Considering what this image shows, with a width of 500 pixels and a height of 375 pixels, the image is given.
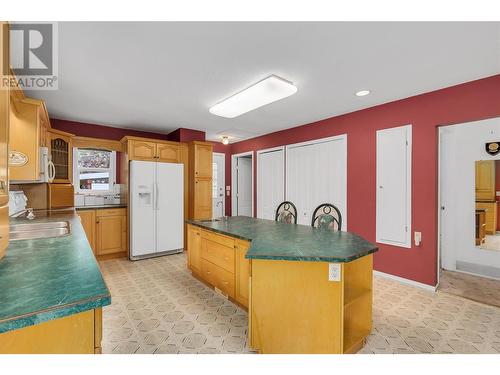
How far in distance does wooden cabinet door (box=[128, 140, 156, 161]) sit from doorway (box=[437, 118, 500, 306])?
14.7ft

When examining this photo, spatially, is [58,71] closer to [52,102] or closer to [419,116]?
[52,102]

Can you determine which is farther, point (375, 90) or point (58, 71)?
point (375, 90)

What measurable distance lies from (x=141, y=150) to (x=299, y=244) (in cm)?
357

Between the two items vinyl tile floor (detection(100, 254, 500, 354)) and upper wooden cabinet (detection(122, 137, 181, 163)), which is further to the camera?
upper wooden cabinet (detection(122, 137, 181, 163))

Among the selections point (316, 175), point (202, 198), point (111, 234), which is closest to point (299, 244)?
point (316, 175)

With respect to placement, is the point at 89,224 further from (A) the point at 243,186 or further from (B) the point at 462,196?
(B) the point at 462,196

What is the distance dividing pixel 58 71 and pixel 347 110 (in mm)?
3655

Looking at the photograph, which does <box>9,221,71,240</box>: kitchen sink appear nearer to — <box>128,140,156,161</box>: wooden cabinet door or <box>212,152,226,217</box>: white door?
<box>128,140,156,161</box>: wooden cabinet door

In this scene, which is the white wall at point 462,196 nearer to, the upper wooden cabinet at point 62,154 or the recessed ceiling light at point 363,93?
the recessed ceiling light at point 363,93

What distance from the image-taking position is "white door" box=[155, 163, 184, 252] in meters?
4.32

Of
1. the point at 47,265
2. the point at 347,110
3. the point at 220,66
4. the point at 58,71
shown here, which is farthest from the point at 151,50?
the point at 347,110

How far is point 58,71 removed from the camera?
2428 mm

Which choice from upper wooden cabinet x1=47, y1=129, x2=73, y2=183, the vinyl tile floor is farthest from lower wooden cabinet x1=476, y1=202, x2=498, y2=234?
upper wooden cabinet x1=47, y1=129, x2=73, y2=183
